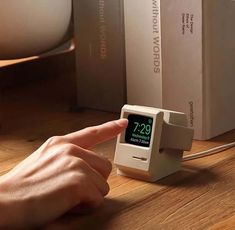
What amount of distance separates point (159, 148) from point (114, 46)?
58 centimetres

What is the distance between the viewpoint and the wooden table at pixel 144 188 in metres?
1.14

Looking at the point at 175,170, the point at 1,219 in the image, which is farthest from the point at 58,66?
the point at 1,219

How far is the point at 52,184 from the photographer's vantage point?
42.4 inches

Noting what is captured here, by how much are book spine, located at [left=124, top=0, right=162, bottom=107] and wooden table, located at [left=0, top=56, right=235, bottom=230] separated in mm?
130

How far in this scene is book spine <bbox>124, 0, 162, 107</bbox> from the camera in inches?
66.3

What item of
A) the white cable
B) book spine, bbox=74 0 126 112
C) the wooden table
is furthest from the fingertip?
book spine, bbox=74 0 126 112

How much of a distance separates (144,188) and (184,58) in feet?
1.30

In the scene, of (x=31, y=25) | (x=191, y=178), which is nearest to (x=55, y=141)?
(x=191, y=178)

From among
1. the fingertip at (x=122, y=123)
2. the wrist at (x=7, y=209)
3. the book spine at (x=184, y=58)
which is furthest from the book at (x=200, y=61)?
the wrist at (x=7, y=209)

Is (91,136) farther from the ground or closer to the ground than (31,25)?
closer to the ground

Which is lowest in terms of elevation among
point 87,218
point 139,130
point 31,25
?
point 87,218

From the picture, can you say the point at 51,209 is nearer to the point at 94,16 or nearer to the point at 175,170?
the point at 175,170

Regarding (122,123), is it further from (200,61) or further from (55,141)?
(200,61)

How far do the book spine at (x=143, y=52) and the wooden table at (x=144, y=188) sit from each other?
0.13 m
